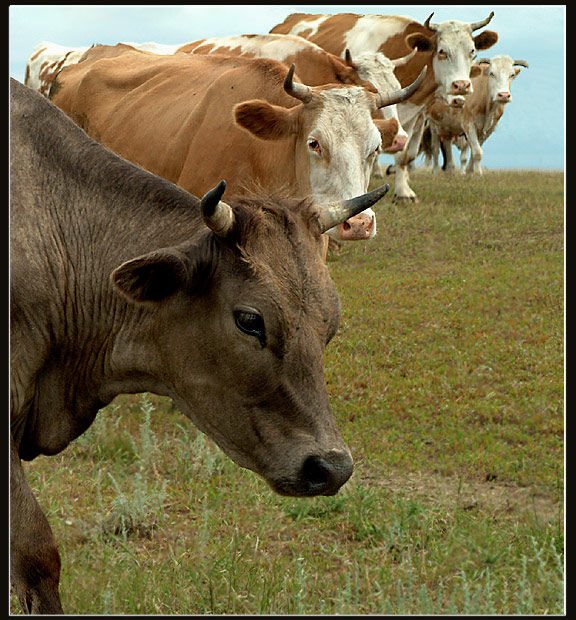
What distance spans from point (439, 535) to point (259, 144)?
10.8 feet

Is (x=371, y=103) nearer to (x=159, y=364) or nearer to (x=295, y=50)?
(x=295, y=50)

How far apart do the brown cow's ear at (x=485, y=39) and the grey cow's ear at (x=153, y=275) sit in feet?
36.7

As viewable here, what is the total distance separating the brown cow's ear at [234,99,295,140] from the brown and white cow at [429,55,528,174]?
53.6 feet

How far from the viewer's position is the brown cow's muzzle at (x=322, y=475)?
3300 mm

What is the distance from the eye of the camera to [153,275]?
3521mm

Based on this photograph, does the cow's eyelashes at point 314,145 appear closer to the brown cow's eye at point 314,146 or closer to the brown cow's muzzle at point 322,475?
the brown cow's eye at point 314,146

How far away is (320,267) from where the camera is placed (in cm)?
360

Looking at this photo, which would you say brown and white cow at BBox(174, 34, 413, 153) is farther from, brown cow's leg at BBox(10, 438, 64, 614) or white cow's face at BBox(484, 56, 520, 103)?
white cow's face at BBox(484, 56, 520, 103)

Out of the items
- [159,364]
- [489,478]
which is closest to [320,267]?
[159,364]

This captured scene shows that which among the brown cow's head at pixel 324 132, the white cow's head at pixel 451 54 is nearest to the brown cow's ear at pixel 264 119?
the brown cow's head at pixel 324 132

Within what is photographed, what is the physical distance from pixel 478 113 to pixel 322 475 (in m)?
22.1

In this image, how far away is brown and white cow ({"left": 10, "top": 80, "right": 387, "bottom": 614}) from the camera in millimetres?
3414

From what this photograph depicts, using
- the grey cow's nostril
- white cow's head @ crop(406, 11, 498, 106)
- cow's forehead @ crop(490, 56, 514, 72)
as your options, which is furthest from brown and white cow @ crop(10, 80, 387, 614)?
cow's forehead @ crop(490, 56, 514, 72)

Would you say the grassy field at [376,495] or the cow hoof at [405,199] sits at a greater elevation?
the grassy field at [376,495]
